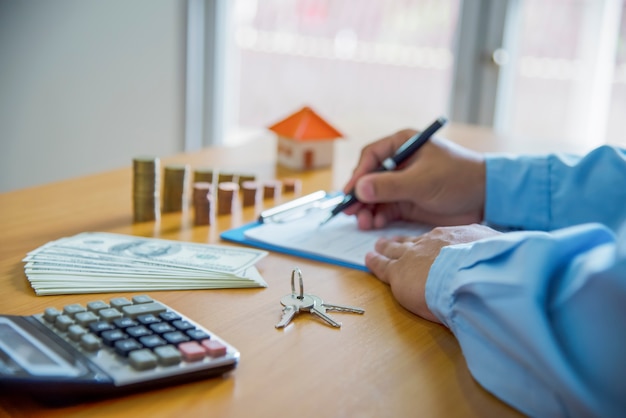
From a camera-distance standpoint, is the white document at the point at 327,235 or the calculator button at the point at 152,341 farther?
the white document at the point at 327,235

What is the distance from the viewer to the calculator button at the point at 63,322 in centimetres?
53

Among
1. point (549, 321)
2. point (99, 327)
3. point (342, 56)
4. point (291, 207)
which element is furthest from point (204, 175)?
point (342, 56)

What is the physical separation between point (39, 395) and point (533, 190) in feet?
2.34

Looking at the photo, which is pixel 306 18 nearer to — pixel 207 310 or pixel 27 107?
pixel 27 107

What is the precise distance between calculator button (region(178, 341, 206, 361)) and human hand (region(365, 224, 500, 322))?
0.76ft

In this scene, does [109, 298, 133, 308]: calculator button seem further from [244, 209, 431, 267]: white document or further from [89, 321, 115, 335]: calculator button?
[244, 209, 431, 267]: white document

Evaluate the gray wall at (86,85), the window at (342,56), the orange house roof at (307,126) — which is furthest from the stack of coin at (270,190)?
the window at (342,56)

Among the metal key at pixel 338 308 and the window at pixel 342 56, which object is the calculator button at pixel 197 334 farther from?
the window at pixel 342 56

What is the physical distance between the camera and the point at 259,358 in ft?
1.82

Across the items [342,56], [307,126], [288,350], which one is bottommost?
[288,350]

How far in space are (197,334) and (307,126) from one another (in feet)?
2.70

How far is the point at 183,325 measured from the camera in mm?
541

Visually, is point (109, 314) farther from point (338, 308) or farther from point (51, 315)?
point (338, 308)

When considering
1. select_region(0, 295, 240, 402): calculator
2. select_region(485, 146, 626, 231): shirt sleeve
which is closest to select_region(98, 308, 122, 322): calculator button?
select_region(0, 295, 240, 402): calculator
